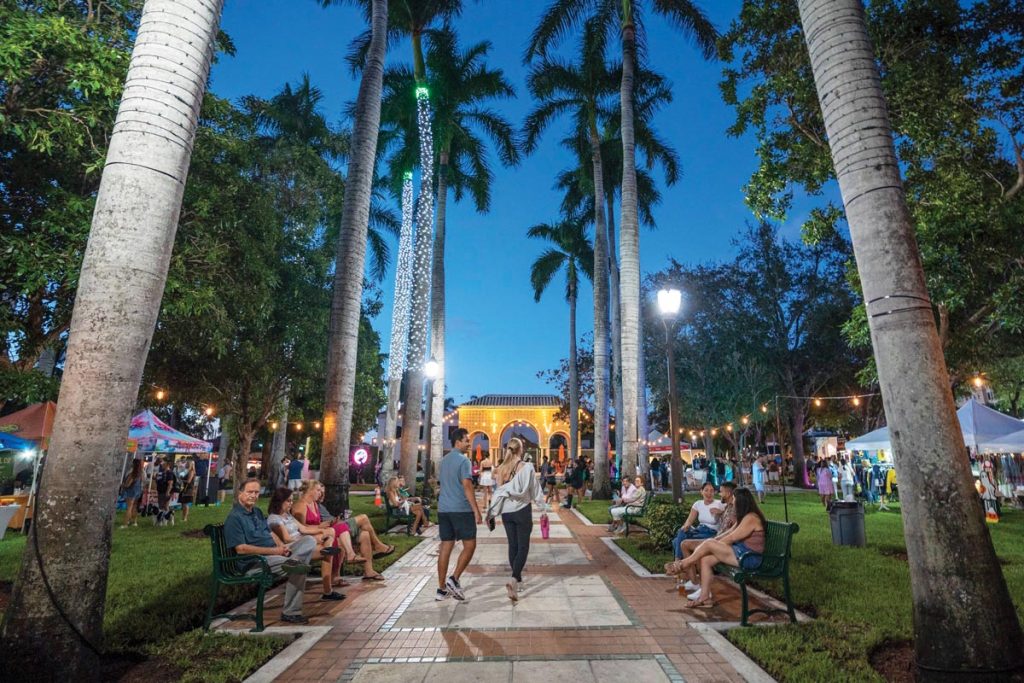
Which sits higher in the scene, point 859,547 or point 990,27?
point 990,27

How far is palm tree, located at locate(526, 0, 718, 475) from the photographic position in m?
15.3

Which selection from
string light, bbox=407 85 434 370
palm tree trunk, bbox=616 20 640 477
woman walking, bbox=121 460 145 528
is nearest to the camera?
woman walking, bbox=121 460 145 528

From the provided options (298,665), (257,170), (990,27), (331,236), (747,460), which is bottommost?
(298,665)

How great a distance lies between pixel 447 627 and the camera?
5012mm

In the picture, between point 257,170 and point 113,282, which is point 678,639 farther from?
point 257,170

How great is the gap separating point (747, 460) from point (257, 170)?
1274 inches

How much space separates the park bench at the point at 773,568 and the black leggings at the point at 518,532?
6.77ft

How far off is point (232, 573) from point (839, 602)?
6.07 m

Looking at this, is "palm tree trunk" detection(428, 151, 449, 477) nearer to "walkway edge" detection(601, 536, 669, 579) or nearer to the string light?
the string light

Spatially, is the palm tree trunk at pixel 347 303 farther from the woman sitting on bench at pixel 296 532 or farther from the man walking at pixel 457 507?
the man walking at pixel 457 507

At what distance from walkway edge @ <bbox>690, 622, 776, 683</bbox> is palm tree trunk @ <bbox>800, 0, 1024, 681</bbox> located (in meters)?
0.98

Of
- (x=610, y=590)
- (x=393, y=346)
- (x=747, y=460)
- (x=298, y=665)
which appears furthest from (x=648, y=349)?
(x=298, y=665)

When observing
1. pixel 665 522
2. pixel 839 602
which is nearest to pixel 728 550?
pixel 839 602

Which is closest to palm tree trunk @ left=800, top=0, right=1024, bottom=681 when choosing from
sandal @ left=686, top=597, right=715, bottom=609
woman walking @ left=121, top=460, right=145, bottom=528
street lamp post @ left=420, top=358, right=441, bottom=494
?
sandal @ left=686, top=597, right=715, bottom=609
